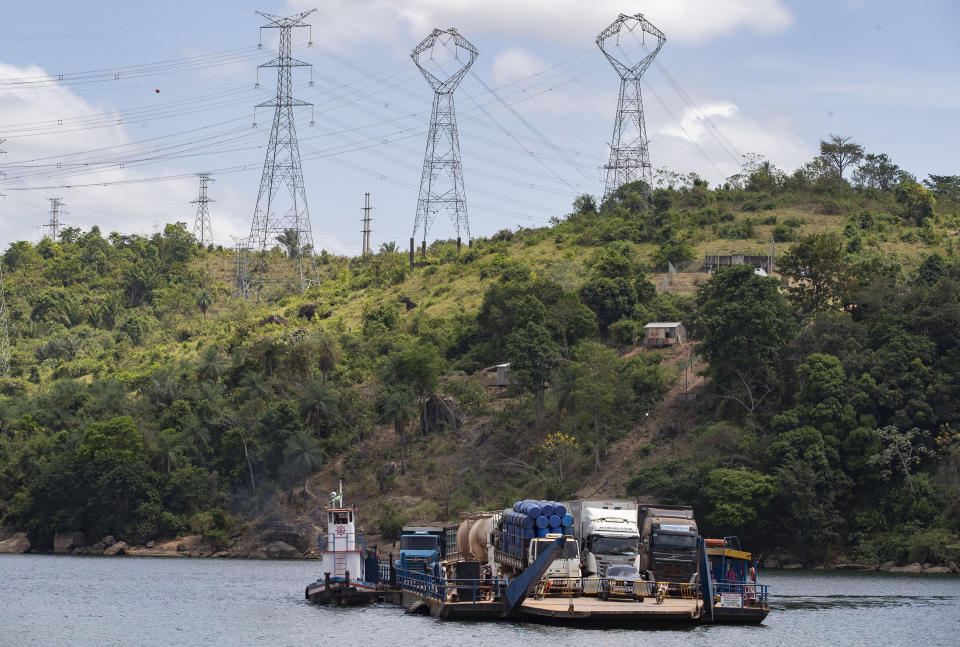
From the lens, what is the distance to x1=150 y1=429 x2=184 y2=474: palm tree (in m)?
119

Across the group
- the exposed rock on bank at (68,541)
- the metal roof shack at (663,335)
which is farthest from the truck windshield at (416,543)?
the exposed rock on bank at (68,541)

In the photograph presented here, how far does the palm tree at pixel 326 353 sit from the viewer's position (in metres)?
128

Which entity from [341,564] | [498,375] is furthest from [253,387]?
[341,564]

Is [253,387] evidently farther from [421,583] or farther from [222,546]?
[421,583]

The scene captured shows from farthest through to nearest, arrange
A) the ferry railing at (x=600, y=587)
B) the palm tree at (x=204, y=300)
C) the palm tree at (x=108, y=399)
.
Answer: the palm tree at (x=204, y=300) < the palm tree at (x=108, y=399) < the ferry railing at (x=600, y=587)

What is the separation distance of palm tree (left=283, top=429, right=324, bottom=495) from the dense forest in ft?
0.93

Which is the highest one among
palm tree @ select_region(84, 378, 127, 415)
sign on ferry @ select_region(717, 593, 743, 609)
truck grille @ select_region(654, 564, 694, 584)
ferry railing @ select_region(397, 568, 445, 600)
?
palm tree @ select_region(84, 378, 127, 415)

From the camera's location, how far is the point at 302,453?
383 ft

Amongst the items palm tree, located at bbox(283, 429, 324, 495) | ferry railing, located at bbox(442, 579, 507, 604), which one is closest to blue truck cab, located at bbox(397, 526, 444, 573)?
ferry railing, located at bbox(442, 579, 507, 604)

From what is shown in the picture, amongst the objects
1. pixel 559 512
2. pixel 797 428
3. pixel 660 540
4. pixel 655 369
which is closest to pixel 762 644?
pixel 660 540

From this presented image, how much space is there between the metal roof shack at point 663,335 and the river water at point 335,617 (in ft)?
123

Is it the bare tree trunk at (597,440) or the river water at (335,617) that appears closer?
the river water at (335,617)

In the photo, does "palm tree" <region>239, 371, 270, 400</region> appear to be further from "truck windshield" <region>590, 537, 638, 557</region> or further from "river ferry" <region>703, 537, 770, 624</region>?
"truck windshield" <region>590, 537, 638, 557</region>

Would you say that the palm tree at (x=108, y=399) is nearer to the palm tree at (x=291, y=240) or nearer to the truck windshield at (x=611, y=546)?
the palm tree at (x=291, y=240)
